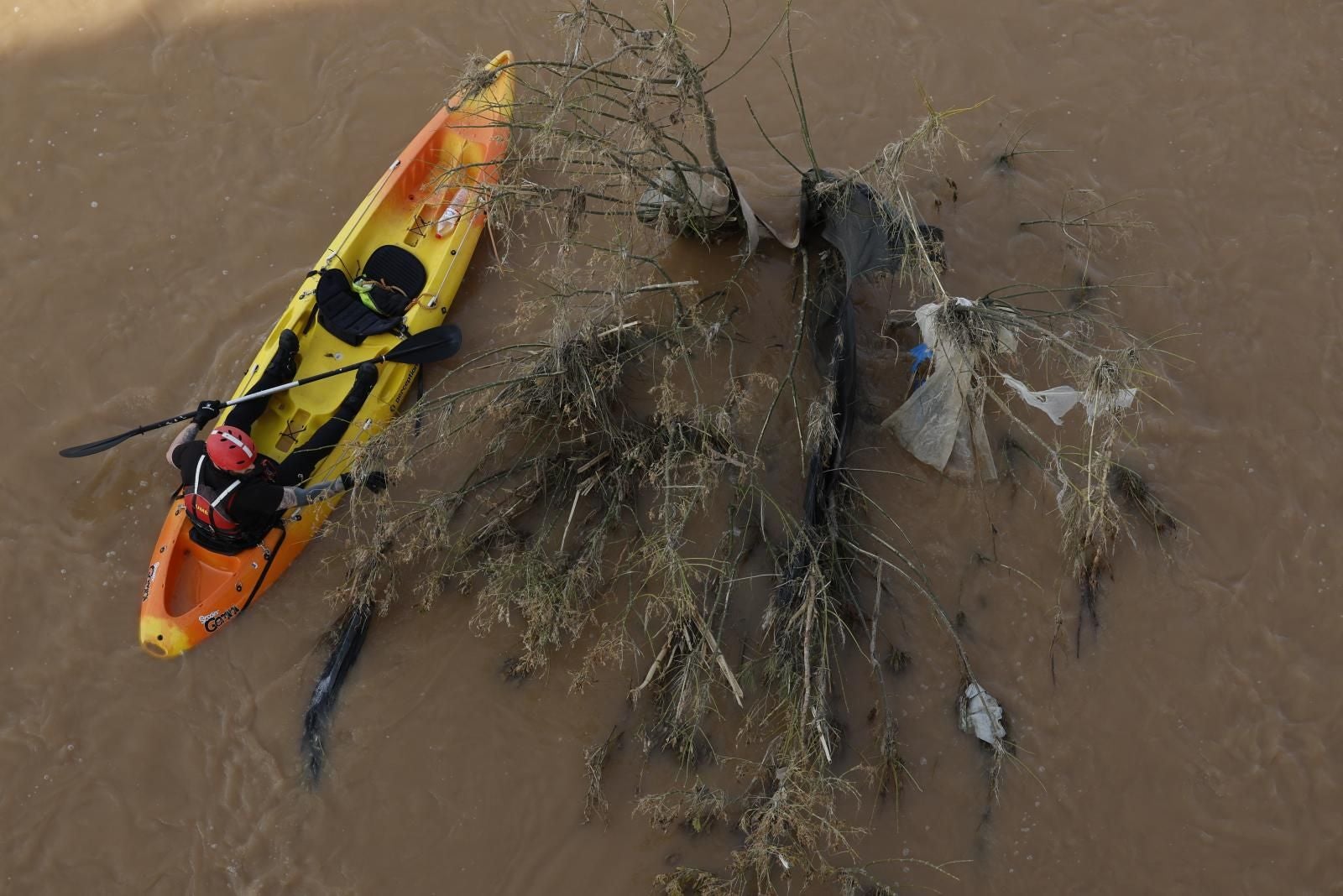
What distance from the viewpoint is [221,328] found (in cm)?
610

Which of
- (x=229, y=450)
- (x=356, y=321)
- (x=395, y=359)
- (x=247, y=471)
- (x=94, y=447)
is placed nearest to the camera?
(x=229, y=450)

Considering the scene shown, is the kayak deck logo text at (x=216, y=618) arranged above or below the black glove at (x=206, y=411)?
below

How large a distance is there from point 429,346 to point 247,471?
1206 millimetres

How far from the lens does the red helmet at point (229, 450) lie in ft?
16.2

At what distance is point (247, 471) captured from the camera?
507cm

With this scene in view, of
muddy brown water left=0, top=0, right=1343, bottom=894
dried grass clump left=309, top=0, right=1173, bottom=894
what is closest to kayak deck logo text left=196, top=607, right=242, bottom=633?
muddy brown water left=0, top=0, right=1343, bottom=894

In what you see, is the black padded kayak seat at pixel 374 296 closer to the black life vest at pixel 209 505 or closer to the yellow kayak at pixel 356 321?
the yellow kayak at pixel 356 321

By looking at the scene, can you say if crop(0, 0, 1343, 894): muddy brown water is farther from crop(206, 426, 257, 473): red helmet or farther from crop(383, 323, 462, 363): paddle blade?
crop(206, 426, 257, 473): red helmet

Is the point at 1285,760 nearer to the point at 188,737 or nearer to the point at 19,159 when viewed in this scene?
the point at 188,737

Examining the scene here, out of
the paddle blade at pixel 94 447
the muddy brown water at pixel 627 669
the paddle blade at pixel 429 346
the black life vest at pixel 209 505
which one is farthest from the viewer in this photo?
the paddle blade at pixel 429 346

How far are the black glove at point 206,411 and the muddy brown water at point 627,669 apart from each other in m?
0.52

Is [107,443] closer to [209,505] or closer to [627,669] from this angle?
[209,505]

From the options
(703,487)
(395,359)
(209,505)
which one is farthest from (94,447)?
(703,487)

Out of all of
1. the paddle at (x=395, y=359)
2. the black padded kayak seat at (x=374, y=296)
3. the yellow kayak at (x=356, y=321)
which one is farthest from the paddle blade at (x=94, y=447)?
the black padded kayak seat at (x=374, y=296)
